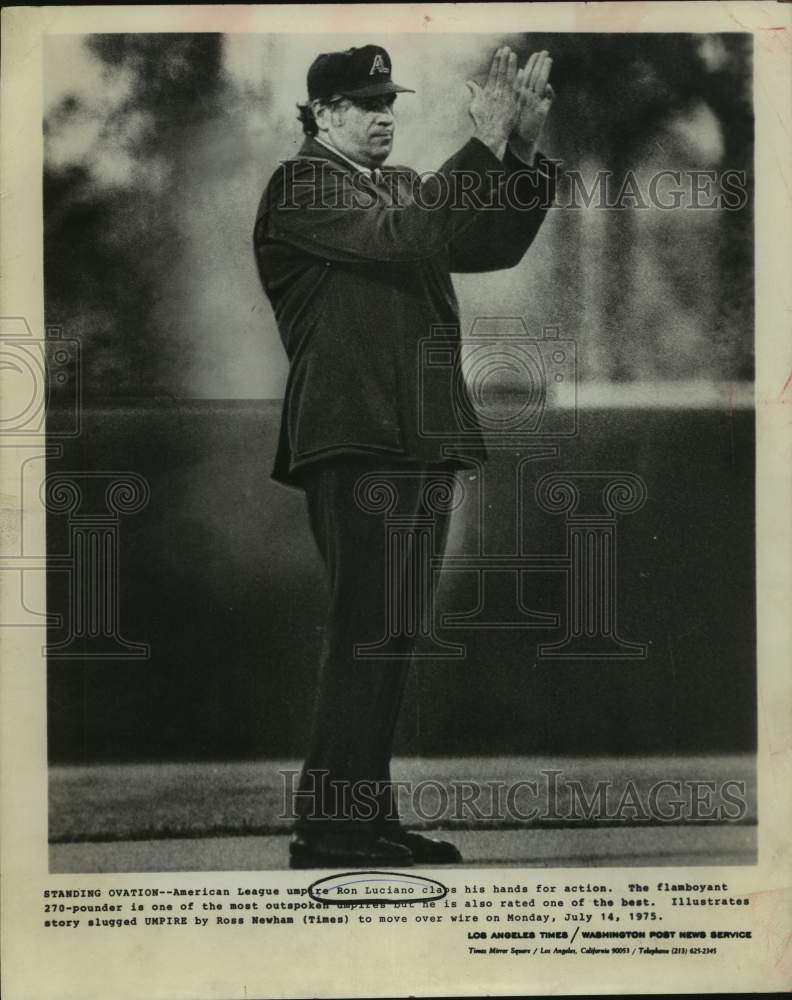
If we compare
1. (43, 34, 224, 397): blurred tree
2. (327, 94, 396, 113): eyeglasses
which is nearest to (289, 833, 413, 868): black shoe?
(43, 34, 224, 397): blurred tree

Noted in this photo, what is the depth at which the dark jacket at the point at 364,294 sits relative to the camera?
2.63 m

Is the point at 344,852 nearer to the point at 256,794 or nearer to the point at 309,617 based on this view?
the point at 256,794

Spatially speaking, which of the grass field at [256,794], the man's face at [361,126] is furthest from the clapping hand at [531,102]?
the grass field at [256,794]

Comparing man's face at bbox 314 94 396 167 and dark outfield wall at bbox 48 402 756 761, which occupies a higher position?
man's face at bbox 314 94 396 167

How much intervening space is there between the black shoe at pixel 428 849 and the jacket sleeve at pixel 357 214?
1.39 metres

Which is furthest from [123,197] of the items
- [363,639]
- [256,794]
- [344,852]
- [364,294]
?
[344,852]

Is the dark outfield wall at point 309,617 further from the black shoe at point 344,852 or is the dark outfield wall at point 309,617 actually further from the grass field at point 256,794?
the black shoe at point 344,852

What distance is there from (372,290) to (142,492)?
737mm

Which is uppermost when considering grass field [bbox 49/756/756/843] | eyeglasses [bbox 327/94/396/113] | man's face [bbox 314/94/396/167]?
eyeglasses [bbox 327/94/396/113]

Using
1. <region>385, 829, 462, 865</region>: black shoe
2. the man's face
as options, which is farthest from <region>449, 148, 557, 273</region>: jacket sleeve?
<region>385, 829, 462, 865</region>: black shoe

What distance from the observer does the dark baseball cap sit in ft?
8.66

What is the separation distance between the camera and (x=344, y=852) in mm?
2619

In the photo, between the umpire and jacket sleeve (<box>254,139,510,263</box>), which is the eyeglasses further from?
jacket sleeve (<box>254,139,510,263</box>)

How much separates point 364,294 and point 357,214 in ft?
0.63
